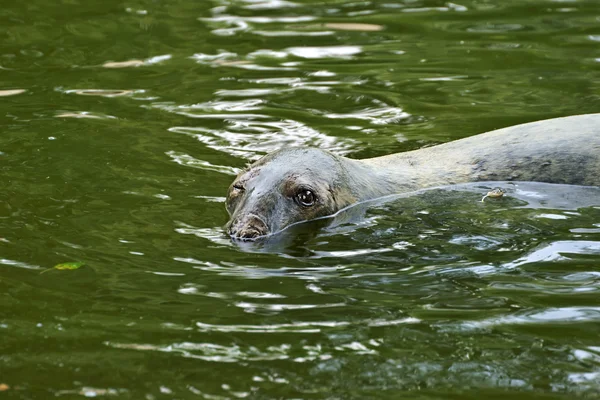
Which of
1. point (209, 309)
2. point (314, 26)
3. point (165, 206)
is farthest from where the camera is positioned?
point (314, 26)

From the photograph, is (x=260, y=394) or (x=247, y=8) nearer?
(x=260, y=394)

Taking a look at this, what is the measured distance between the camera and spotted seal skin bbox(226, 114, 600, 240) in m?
6.70

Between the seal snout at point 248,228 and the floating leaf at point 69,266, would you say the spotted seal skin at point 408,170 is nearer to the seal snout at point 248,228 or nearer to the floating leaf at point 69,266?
the seal snout at point 248,228

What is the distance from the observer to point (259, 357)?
4.44 meters

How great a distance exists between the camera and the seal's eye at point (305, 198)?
674 centimetres

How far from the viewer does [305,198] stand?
6.76m

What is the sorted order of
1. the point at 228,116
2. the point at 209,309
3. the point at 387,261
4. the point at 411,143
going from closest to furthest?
the point at 209,309 → the point at 387,261 → the point at 411,143 → the point at 228,116

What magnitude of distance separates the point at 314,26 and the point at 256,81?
2.41 m

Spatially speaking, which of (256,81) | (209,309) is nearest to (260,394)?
(209,309)

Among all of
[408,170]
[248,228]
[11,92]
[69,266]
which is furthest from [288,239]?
[11,92]

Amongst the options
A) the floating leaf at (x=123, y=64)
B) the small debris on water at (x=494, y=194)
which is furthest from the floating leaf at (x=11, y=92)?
the small debris on water at (x=494, y=194)

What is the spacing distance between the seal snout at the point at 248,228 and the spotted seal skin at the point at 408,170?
5 centimetres

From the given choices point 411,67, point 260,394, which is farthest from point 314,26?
point 260,394

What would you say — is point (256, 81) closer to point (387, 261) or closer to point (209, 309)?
point (387, 261)
